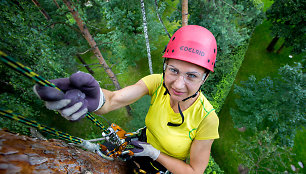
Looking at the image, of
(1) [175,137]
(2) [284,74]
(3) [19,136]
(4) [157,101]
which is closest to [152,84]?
(4) [157,101]

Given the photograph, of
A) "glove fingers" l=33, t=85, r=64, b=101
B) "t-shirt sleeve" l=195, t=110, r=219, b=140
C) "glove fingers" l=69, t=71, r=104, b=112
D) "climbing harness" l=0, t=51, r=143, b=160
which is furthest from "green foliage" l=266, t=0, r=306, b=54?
"glove fingers" l=33, t=85, r=64, b=101

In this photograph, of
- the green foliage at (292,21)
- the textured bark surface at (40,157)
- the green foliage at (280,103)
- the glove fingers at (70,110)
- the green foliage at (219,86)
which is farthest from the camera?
the green foliage at (292,21)

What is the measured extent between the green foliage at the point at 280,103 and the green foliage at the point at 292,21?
3838mm

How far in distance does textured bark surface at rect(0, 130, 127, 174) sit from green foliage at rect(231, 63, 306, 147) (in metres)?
6.53

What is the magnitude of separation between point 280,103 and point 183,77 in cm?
655

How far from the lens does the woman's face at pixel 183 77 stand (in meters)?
1.69

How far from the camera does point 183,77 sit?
170cm

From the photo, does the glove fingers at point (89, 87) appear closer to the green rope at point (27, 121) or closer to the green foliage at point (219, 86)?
the green rope at point (27, 121)

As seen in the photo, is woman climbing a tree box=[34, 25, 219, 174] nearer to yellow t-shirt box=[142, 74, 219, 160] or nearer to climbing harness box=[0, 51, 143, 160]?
yellow t-shirt box=[142, 74, 219, 160]

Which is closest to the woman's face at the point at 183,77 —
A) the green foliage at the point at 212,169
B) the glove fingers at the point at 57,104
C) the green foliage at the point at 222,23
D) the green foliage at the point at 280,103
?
the glove fingers at the point at 57,104

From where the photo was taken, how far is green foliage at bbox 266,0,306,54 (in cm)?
790

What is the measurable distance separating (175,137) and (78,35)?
923cm

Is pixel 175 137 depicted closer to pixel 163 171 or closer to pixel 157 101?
pixel 157 101

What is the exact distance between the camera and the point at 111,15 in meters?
7.52
